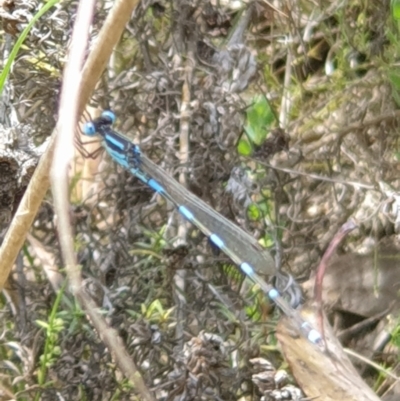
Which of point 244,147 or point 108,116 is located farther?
point 244,147

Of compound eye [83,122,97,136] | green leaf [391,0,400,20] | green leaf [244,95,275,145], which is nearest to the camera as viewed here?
compound eye [83,122,97,136]

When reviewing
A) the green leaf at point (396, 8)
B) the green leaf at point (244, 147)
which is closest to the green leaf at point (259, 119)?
the green leaf at point (244, 147)

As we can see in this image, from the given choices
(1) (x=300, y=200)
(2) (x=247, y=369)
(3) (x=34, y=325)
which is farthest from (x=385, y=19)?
(3) (x=34, y=325)

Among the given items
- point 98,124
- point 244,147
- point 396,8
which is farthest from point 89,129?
point 396,8

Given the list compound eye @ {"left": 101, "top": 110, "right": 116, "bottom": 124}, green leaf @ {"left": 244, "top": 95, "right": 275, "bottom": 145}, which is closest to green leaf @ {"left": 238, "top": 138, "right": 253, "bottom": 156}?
green leaf @ {"left": 244, "top": 95, "right": 275, "bottom": 145}

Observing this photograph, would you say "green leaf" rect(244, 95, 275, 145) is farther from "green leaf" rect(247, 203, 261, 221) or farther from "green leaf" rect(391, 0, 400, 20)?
"green leaf" rect(391, 0, 400, 20)

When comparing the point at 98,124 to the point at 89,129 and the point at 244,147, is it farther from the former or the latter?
the point at 244,147

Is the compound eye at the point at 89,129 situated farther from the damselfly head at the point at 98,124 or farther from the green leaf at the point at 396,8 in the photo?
the green leaf at the point at 396,8

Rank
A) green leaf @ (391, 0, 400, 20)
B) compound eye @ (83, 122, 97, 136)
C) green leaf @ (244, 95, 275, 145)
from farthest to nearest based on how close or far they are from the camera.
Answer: green leaf @ (244, 95, 275, 145), green leaf @ (391, 0, 400, 20), compound eye @ (83, 122, 97, 136)

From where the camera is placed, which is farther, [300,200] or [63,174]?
[300,200]

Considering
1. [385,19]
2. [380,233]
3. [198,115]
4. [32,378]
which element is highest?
[385,19]

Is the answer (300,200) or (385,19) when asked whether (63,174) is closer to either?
(300,200)
